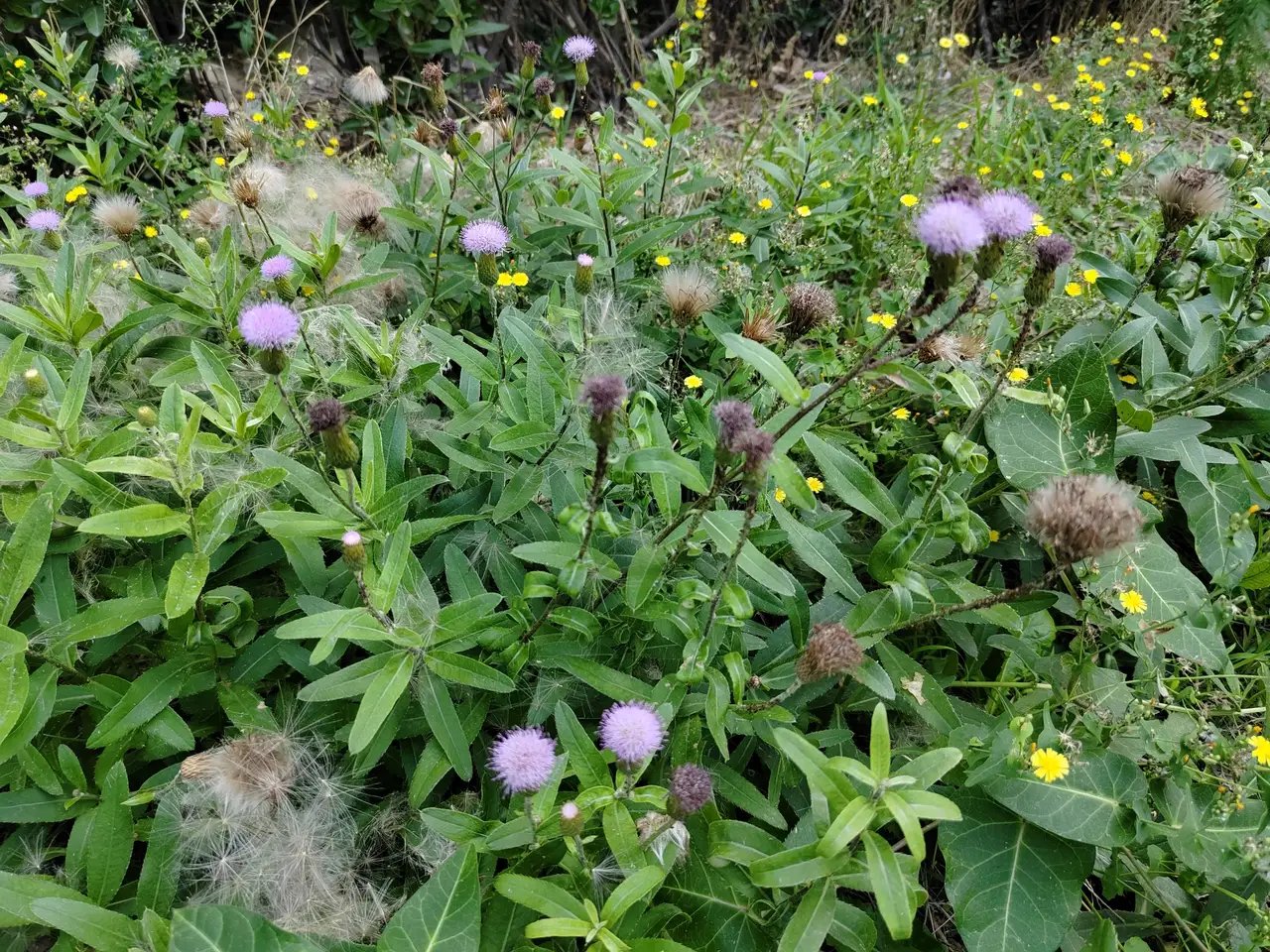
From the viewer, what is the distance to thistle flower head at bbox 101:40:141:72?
420cm

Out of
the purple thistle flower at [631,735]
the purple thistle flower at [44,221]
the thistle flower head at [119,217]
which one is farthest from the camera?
the thistle flower head at [119,217]

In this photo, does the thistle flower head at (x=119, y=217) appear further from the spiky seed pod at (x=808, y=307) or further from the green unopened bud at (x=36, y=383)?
the spiky seed pod at (x=808, y=307)

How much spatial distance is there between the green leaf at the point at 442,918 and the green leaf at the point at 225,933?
0.53ft

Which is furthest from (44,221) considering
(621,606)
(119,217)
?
(621,606)

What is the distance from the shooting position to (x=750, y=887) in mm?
1906

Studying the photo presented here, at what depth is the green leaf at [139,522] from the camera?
5.91 ft

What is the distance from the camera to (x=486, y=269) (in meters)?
2.56

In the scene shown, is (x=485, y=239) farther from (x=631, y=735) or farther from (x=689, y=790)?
(x=689, y=790)

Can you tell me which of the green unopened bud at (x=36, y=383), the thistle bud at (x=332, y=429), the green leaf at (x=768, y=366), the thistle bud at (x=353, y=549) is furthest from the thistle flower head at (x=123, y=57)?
the green leaf at (x=768, y=366)

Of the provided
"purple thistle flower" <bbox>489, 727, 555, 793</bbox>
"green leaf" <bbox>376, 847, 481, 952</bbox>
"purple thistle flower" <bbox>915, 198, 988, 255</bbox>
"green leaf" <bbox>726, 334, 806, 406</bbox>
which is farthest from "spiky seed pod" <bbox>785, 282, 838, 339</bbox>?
"green leaf" <bbox>376, 847, 481, 952</bbox>

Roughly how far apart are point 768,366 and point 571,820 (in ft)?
3.39

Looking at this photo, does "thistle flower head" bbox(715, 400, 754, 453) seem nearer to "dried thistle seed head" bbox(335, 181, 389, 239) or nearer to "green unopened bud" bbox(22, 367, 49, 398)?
"green unopened bud" bbox(22, 367, 49, 398)

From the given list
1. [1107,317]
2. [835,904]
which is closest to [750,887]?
[835,904]

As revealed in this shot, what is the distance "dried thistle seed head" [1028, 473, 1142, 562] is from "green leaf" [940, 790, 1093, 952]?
2.75 ft
